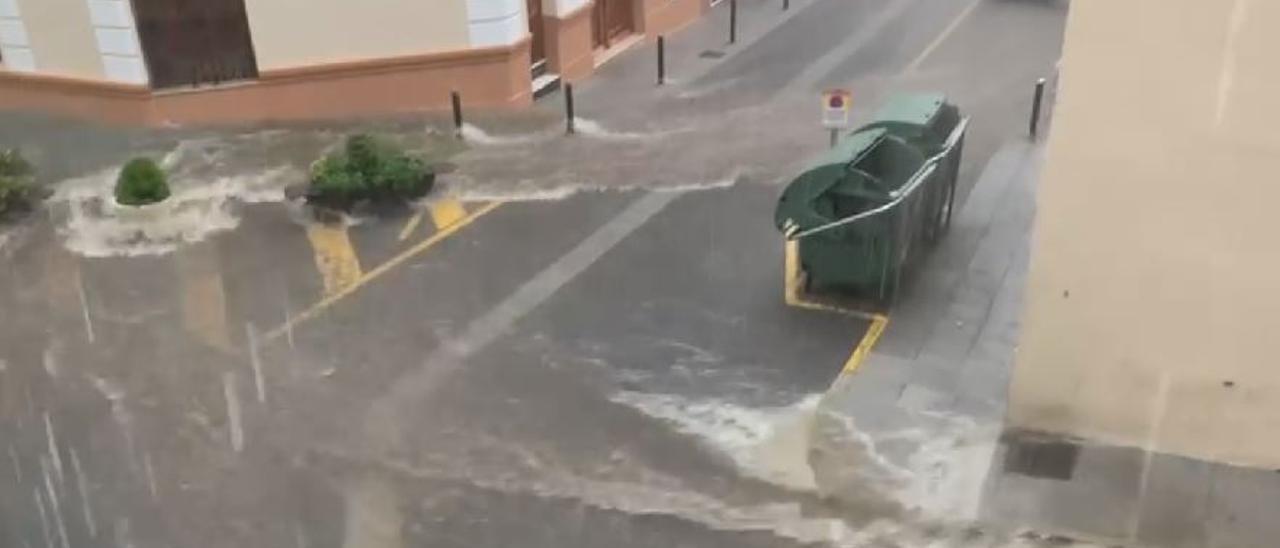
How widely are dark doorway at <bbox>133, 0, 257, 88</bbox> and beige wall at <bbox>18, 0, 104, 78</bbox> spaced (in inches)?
26.1

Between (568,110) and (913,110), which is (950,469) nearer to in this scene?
(913,110)

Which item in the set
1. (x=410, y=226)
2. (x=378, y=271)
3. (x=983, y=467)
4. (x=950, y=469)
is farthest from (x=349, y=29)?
(x=983, y=467)

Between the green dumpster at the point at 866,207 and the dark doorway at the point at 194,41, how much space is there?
8.15m

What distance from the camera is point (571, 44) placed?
17000 millimetres

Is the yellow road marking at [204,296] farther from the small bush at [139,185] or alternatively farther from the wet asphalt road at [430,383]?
the small bush at [139,185]

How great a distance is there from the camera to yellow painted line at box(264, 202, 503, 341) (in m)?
10.1

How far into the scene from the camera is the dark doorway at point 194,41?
14430 millimetres

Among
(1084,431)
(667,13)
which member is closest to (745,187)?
(1084,431)

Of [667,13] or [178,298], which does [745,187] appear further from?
[667,13]

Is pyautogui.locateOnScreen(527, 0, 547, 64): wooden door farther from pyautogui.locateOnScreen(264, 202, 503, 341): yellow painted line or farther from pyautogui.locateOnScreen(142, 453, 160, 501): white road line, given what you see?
pyautogui.locateOnScreen(142, 453, 160, 501): white road line

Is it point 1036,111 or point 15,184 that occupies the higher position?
point 15,184

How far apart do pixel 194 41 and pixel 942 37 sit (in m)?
11.5

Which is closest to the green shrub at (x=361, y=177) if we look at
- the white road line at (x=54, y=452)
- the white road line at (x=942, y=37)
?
the white road line at (x=54, y=452)

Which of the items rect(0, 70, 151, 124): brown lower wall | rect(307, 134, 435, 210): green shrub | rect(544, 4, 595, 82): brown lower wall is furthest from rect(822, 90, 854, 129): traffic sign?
rect(0, 70, 151, 124): brown lower wall
